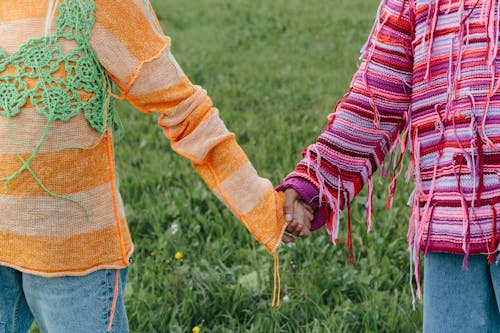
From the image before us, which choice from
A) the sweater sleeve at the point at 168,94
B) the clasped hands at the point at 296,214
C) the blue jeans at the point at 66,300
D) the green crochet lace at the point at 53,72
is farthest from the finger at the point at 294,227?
the green crochet lace at the point at 53,72

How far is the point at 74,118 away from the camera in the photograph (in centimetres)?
192

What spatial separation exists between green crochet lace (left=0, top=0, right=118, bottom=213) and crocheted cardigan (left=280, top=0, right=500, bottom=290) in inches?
31.2

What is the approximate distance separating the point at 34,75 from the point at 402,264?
2.31 metres

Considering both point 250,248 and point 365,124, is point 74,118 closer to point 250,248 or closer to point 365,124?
point 365,124

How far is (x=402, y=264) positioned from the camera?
3.68 meters

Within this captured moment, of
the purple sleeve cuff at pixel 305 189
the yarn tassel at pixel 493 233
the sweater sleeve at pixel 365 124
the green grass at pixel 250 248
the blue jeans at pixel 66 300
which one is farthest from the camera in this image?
the green grass at pixel 250 248

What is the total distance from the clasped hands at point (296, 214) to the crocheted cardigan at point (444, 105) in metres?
0.35

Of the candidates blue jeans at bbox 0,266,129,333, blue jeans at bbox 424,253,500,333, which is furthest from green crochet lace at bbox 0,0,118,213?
blue jeans at bbox 424,253,500,333

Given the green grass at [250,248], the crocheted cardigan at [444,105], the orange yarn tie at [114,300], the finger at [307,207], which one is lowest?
the green grass at [250,248]

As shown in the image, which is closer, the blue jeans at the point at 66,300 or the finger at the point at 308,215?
the blue jeans at the point at 66,300

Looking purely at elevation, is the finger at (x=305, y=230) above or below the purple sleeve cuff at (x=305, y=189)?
below

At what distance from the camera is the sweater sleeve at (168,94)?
6.30 ft

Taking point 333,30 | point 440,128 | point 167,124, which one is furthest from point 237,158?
point 333,30

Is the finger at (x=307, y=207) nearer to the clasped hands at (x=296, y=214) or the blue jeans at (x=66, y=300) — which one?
the clasped hands at (x=296, y=214)
